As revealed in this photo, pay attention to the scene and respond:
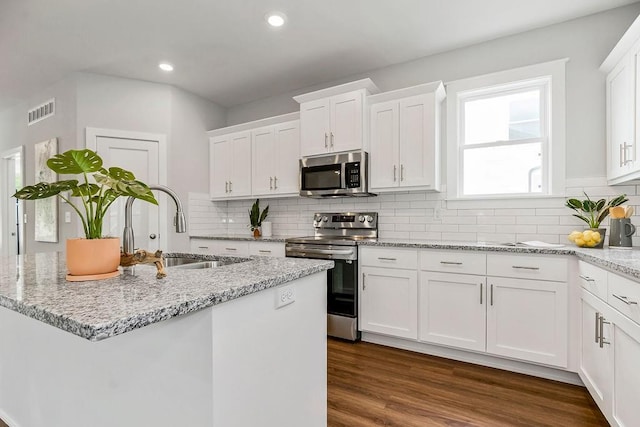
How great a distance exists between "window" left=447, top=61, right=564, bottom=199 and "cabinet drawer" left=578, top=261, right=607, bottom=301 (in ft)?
2.96

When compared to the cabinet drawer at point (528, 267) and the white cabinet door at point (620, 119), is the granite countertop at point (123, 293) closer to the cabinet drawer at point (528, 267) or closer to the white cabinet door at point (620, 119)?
the cabinet drawer at point (528, 267)

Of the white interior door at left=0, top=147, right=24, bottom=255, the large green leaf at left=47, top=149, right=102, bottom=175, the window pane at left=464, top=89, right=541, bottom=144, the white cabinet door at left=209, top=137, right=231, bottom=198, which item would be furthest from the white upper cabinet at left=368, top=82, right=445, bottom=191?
the white interior door at left=0, top=147, right=24, bottom=255

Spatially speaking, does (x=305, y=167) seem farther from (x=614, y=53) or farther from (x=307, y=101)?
(x=614, y=53)

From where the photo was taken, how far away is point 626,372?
4.90 ft

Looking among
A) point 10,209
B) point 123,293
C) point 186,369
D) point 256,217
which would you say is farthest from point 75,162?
point 10,209

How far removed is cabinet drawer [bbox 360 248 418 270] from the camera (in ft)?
9.27

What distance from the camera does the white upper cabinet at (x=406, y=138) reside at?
301 centimetres

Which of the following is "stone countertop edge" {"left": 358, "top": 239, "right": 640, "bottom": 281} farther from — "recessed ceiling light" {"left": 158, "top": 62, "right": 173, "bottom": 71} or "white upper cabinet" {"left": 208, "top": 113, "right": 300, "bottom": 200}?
"recessed ceiling light" {"left": 158, "top": 62, "right": 173, "bottom": 71}

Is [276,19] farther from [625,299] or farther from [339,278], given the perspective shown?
[625,299]

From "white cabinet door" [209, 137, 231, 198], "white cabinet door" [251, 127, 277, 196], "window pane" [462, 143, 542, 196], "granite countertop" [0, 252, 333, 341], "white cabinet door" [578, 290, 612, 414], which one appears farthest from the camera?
"white cabinet door" [209, 137, 231, 198]

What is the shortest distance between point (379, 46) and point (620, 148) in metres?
2.06

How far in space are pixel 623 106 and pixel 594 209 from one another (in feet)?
2.42

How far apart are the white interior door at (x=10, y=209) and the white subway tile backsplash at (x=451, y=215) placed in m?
3.26

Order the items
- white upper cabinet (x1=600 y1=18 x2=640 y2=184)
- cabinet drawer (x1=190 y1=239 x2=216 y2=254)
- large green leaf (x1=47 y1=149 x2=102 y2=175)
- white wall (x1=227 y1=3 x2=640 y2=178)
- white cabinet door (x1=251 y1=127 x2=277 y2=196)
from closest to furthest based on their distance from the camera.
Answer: large green leaf (x1=47 y1=149 x2=102 y2=175), white upper cabinet (x1=600 y1=18 x2=640 y2=184), white wall (x1=227 y1=3 x2=640 y2=178), white cabinet door (x1=251 y1=127 x2=277 y2=196), cabinet drawer (x1=190 y1=239 x2=216 y2=254)
